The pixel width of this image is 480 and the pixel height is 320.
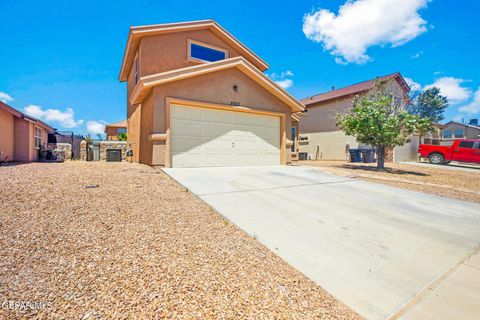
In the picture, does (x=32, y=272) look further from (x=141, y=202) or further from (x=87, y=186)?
(x=87, y=186)

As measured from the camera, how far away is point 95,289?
6.40 feet

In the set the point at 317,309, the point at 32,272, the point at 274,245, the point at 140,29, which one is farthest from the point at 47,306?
the point at 140,29

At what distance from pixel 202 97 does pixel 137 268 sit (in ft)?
27.1

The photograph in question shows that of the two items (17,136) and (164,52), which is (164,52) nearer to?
(164,52)

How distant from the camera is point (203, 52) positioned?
12.5m

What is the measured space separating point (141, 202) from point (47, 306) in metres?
2.67

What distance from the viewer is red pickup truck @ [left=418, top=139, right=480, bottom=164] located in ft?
50.7

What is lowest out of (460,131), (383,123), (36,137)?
(36,137)

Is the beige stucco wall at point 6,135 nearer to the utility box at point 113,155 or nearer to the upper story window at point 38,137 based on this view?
the upper story window at point 38,137

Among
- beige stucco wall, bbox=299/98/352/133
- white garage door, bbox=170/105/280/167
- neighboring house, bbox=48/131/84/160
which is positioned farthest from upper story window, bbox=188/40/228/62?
neighboring house, bbox=48/131/84/160

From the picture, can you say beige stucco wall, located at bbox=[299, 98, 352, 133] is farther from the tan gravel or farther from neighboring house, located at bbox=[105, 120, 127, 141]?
neighboring house, located at bbox=[105, 120, 127, 141]

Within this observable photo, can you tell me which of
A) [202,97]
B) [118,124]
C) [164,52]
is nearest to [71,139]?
[118,124]

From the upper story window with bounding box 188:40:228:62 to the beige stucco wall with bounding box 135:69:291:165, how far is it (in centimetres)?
295

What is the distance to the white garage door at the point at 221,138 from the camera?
9172 mm
